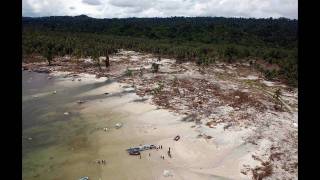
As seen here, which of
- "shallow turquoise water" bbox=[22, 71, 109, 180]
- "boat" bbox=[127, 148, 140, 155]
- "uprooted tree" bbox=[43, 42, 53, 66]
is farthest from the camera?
"uprooted tree" bbox=[43, 42, 53, 66]

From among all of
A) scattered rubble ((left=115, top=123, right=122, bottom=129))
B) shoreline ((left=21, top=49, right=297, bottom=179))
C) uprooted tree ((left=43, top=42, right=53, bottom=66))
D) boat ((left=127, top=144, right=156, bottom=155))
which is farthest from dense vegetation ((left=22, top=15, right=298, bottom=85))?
boat ((left=127, top=144, right=156, bottom=155))

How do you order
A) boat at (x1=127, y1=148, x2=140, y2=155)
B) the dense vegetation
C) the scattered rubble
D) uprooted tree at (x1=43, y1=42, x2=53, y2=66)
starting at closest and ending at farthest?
boat at (x1=127, y1=148, x2=140, y2=155), the scattered rubble, uprooted tree at (x1=43, y1=42, x2=53, y2=66), the dense vegetation

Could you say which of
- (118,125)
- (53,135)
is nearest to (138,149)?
(118,125)

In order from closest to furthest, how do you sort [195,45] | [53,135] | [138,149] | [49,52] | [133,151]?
[133,151], [138,149], [53,135], [49,52], [195,45]

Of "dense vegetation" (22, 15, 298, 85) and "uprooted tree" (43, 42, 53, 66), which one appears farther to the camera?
"dense vegetation" (22, 15, 298, 85)

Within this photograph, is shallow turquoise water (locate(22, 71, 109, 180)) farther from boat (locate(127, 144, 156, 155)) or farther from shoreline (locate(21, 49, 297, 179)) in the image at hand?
boat (locate(127, 144, 156, 155))

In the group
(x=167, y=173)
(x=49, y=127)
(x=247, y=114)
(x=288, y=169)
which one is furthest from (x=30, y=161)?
(x=247, y=114)

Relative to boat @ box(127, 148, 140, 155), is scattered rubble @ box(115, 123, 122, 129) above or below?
above

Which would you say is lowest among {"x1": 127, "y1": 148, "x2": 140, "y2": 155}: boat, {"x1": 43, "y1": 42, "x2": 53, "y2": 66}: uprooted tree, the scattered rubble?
{"x1": 127, "y1": 148, "x2": 140, "y2": 155}: boat

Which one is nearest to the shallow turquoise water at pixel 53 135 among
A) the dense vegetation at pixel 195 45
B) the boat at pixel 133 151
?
the boat at pixel 133 151

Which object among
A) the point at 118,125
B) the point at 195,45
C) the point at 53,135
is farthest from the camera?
the point at 195,45

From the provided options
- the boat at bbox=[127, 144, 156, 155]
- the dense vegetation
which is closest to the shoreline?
the boat at bbox=[127, 144, 156, 155]

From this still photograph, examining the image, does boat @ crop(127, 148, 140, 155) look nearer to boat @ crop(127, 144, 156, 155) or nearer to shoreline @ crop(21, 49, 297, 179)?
boat @ crop(127, 144, 156, 155)

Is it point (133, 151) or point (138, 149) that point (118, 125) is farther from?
point (133, 151)
